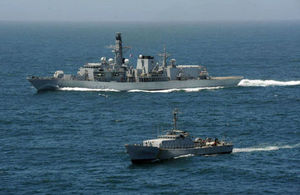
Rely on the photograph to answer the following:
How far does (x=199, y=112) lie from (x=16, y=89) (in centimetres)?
4681

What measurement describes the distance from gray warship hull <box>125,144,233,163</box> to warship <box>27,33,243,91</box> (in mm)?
59246

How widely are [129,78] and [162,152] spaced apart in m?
65.2

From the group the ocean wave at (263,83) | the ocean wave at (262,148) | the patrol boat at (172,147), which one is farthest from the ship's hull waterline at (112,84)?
the patrol boat at (172,147)

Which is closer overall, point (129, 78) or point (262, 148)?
point (262, 148)

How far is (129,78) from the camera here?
14862cm

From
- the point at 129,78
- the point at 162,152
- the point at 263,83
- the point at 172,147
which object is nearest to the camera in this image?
the point at 162,152

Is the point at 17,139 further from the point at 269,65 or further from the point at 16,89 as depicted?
the point at 269,65

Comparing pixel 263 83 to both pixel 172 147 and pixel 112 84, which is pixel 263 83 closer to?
pixel 112 84

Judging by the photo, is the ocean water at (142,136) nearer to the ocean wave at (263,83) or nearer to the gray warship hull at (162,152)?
the ocean wave at (263,83)

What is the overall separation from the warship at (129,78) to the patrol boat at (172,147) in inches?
2290

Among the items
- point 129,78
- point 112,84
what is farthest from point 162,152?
point 129,78

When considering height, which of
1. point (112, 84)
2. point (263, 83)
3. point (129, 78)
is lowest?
point (263, 83)

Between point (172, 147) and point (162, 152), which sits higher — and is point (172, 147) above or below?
above

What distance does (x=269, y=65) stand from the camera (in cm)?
19000
